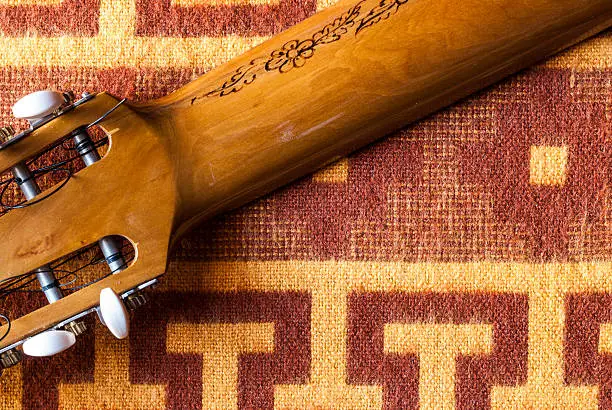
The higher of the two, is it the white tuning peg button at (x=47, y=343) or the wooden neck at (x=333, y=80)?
the wooden neck at (x=333, y=80)

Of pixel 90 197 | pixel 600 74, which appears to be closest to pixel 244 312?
pixel 90 197

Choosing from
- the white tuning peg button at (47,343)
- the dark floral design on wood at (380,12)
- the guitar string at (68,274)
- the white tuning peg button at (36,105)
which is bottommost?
the white tuning peg button at (47,343)

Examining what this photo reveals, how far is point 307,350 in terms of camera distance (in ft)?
1.68

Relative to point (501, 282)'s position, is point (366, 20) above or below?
above

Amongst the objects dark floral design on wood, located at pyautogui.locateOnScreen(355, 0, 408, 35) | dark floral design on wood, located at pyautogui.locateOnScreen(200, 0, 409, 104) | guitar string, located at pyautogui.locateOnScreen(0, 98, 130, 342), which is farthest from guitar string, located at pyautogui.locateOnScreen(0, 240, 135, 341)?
dark floral design on wood, located at pyautogui.locateOnScreen(355, 0, 408, 35)

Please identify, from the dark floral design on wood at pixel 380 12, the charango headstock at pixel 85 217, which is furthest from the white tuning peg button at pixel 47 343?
the dark floral design on wood at pixel 380 12

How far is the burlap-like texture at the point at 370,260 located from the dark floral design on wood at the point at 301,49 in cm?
5

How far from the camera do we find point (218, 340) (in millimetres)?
513

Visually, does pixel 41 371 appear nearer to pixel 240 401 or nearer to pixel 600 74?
pixel 240 401

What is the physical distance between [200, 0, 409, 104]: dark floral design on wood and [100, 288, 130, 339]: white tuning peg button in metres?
0.15

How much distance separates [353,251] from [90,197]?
197 mm

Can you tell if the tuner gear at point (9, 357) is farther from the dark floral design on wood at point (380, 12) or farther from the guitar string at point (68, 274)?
the dark floral design on wood at point (380, 12)

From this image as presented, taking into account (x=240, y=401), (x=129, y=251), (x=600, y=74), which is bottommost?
(x=240, y=401)

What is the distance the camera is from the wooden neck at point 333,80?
1.50ft
